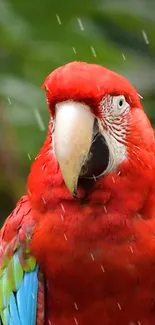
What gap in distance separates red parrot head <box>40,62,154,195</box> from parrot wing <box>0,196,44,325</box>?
29 cm

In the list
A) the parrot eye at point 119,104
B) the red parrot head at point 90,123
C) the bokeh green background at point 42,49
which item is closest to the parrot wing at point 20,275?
the red parrot head at point 90,123

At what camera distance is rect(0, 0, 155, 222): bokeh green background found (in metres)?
3.13

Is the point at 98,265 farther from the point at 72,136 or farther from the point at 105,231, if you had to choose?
the point at 72,136

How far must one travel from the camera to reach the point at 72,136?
2418 millimetres

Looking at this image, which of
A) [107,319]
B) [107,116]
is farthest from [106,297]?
[107,116]

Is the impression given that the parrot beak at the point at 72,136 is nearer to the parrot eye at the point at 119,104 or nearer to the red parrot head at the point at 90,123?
the red parrot head at the point at 90,123

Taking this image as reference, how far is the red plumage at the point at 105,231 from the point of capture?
2576 millimetres

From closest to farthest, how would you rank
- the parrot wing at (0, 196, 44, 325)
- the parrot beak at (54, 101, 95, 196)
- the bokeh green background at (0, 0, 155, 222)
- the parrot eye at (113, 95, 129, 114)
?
the parrot beak at (54, 101, 95, 196), the parrot eye at (113, 95, 129, 114), the parrot wing at (0, 196, 44, 325), the bokeh green background at (0, 0, 155, 222)

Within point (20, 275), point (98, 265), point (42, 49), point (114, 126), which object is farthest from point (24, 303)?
point (42, 49)

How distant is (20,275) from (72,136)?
567mm

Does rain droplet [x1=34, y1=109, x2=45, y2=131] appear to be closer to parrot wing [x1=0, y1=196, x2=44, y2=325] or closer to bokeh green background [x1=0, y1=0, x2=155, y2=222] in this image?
bokeh green background [x1=0, y1=0, x2=155, y2=222]

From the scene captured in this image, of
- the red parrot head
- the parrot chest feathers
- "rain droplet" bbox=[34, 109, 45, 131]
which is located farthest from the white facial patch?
"rain droplet" bbox=[34, 109, 45, 131]

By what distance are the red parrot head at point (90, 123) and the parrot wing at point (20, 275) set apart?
0.94 ft

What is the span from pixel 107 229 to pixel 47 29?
84cm
